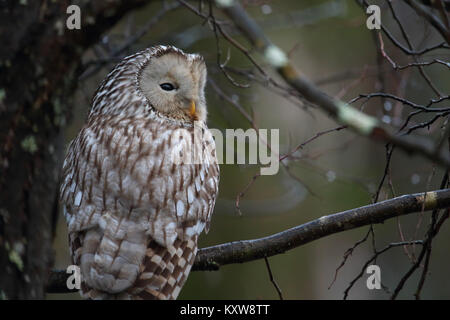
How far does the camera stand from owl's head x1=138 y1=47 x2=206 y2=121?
3244 millimetres

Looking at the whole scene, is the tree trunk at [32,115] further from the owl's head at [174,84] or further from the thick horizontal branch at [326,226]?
the thick horizontal branch at [326,226]

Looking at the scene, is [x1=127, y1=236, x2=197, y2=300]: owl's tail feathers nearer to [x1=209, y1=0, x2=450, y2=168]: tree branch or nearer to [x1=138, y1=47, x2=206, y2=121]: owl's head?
[x1=138, y1=47, x2=206, y2=121]: owl's head

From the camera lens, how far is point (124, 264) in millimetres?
2629

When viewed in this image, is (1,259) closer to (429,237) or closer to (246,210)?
(429,237)

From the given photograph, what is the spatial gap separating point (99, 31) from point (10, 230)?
3.23 feet

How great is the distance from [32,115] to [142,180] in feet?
1.87

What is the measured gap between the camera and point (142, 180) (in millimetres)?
2836

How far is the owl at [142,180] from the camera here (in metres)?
2.68

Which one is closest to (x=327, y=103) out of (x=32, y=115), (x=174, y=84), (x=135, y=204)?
(x=135, y=204)

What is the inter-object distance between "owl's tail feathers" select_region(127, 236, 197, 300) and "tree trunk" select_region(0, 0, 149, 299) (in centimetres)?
43

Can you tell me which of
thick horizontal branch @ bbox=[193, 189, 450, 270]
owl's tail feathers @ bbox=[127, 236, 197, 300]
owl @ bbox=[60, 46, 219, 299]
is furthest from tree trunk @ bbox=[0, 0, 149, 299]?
thick horizontal branch @ bbox=[193, 189, 450, 270]

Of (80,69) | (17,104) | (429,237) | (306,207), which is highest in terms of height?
(306,207)

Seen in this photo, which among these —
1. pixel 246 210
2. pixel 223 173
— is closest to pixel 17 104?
pixel 246 210

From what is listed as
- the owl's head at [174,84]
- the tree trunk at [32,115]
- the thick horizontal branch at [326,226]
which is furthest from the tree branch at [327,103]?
the owl's head at [174,84]
